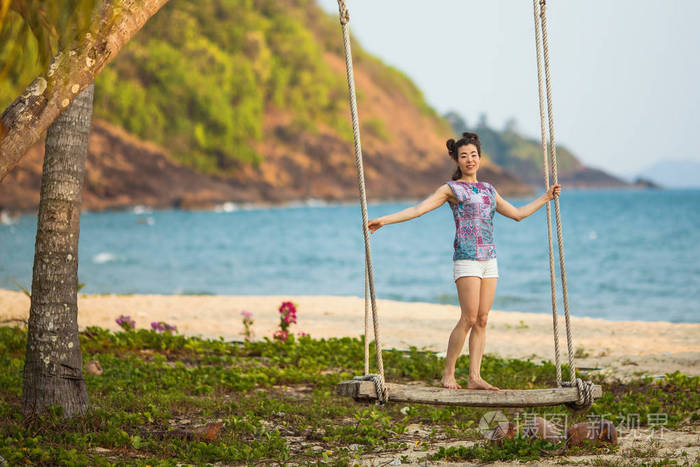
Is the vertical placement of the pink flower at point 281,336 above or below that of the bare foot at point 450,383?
above

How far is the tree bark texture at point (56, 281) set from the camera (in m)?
5.31

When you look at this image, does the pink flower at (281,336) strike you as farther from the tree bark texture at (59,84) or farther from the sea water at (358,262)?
the sea water at (358,262)

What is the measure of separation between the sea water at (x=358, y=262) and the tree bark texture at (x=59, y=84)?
15492 millimetres

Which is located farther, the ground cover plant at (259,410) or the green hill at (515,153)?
the green hill at (515,153)

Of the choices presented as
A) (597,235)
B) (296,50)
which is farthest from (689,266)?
(296,50)

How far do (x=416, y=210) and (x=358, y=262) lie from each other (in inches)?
1054

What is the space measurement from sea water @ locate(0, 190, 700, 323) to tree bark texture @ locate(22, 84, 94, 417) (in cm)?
1400

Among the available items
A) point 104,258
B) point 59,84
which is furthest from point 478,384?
point 104,258

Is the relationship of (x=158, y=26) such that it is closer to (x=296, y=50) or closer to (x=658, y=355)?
(x=296, y=50)

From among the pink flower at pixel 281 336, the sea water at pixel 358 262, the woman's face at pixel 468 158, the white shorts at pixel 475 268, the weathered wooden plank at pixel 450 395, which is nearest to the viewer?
the weathered wooden plank at pixel 450 395

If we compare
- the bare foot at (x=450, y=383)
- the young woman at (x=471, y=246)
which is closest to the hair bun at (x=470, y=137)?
the young woman at (x=471, y=246)

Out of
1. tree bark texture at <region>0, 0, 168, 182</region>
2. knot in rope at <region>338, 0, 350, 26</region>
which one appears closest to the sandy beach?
knot in rope at <region>338, 0, 350, 26</region>

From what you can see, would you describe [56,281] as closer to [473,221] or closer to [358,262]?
[473,221]

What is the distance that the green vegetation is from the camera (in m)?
66.8
